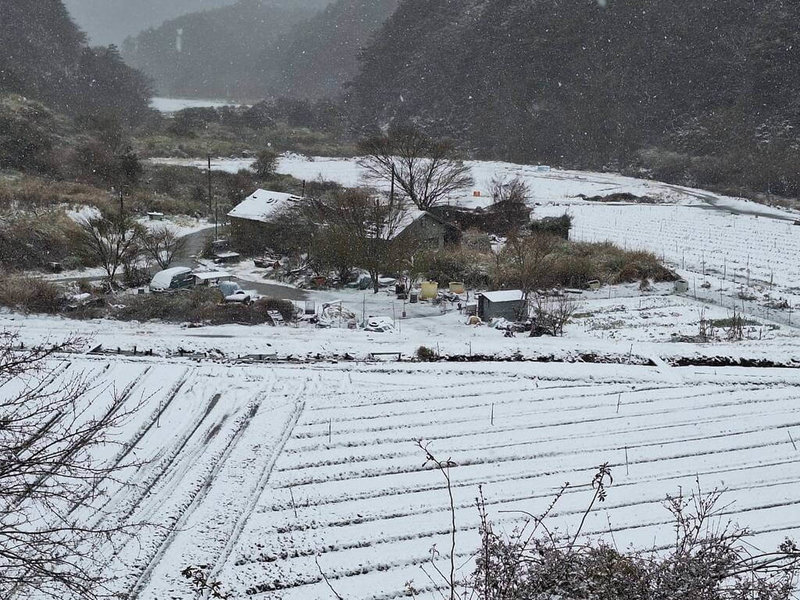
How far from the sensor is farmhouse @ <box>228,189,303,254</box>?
27203mm

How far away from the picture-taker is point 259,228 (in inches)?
1088

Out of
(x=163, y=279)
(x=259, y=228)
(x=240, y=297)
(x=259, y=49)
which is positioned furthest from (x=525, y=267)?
(x=259, y=49)

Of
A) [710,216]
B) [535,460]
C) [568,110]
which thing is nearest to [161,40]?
[568,110]

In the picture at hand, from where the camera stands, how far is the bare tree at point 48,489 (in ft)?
15.8

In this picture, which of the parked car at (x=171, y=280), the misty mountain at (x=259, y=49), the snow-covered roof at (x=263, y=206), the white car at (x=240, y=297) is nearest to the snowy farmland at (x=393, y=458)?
the white car at (x=240, y=297)

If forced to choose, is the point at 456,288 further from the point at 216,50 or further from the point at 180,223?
the point at 216,50

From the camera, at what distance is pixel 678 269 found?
2483cm

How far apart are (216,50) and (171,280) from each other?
127235 millimetres

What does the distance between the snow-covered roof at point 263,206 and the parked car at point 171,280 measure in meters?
6.87

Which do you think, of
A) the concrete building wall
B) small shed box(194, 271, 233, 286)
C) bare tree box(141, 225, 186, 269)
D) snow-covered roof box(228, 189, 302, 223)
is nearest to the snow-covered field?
the concrete building wall

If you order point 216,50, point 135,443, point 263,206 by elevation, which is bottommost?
point 135,443

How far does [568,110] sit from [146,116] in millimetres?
43356

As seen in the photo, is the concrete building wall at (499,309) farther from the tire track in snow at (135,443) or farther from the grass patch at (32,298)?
the grass patch at (32,298)

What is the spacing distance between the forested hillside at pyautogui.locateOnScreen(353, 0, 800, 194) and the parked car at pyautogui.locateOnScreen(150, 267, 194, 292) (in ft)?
143
